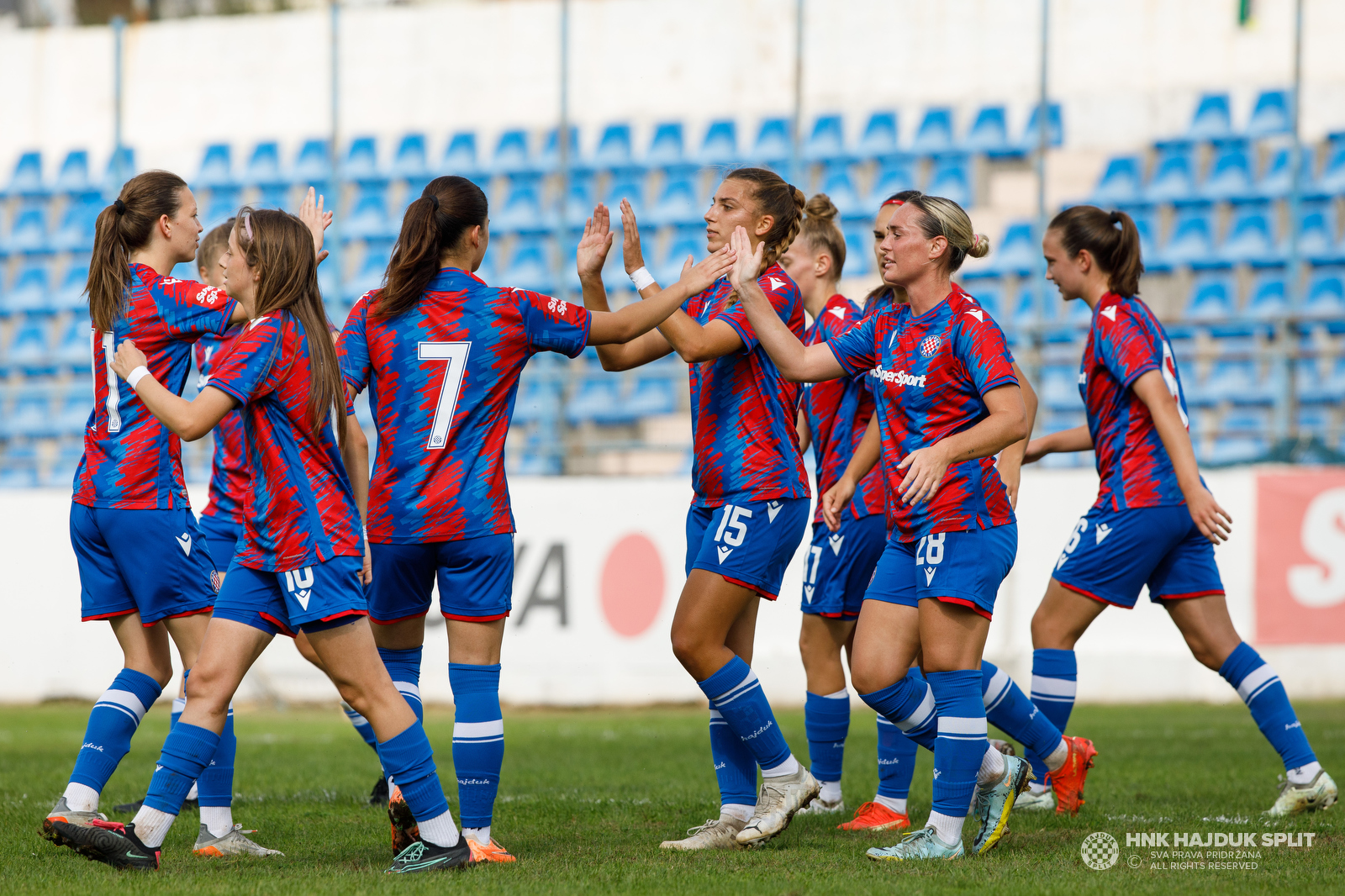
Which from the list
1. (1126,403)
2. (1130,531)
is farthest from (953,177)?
(1130,531)

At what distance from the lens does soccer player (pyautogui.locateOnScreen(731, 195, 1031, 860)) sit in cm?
456

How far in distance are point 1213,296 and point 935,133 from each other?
362cm

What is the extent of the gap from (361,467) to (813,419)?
2.12 metres

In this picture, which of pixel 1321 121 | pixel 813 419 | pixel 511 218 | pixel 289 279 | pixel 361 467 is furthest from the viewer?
pixel 511 218

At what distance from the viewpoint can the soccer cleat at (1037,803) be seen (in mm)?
5785

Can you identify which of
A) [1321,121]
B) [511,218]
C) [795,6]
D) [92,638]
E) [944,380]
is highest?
[795,6]

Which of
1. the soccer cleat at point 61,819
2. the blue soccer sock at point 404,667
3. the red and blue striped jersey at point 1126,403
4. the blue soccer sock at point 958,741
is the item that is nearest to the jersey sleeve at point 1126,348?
the red and blue striped jersey at point 1126,403

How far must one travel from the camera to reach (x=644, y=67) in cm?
1772

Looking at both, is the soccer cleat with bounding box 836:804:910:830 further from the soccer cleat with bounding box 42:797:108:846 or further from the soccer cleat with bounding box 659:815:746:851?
the soccer cleat with bounding box 42:797:108:846

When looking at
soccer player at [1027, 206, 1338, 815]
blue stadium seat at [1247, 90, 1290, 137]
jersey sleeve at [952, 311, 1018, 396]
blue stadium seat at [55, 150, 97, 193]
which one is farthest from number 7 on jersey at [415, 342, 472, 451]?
blue stadium seat at [55, 150, 97, 193]

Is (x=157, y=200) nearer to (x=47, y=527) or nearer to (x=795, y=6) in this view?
(x=47, y=527)

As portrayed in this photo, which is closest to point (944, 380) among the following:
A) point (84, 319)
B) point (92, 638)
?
point (92, 638)

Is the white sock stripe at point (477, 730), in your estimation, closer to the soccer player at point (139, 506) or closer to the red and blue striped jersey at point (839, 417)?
the soccer player at point (139, 506)

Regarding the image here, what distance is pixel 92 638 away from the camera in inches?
460
